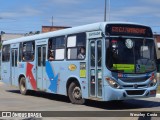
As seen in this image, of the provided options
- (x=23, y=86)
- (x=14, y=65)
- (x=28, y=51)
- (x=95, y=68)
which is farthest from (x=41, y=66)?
(x=95, y=68)

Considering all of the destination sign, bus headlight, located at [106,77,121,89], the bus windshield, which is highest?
the destination sign

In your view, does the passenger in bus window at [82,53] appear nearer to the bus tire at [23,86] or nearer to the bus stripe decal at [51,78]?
the bus stripe decal at [51,78]

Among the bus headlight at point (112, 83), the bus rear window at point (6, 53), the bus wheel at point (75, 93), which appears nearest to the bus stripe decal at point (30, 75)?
the bus rear window at point (6, 53)

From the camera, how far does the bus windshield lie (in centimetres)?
1473

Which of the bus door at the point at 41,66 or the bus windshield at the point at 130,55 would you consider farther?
the bus door at the point at 41,66

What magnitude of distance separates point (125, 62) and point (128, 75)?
47 cm

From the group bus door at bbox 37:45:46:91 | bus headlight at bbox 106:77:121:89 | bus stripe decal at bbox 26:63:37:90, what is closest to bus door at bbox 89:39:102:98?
bus headlight at bbox 106:77:121:89

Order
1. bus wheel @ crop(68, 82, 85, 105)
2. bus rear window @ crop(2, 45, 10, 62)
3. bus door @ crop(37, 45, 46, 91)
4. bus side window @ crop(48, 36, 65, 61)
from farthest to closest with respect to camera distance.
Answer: bus rear window @ crop(2, 45, 10, 62) → bus door @ crop(37, 45, 46, 91) → bus side window @ crop(48, 36, 65, 61) → bus wheel @ crop(68, 82, 85, 105)

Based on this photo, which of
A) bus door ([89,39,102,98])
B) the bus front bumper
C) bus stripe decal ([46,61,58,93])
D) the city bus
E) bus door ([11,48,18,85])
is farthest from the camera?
bus door ([11,48,18,85])

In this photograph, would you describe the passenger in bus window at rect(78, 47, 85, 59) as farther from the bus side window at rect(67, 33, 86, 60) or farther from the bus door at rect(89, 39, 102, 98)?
the bus door at rect(89, 39, 102, 98)

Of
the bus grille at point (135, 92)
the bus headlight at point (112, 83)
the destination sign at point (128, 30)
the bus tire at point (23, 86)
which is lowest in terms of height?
the bus tire at point (23, 86)

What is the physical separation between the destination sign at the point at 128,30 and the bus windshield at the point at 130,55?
0.67 ft

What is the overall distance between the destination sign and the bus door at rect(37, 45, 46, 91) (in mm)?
5113

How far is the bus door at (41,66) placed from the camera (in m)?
19.3
